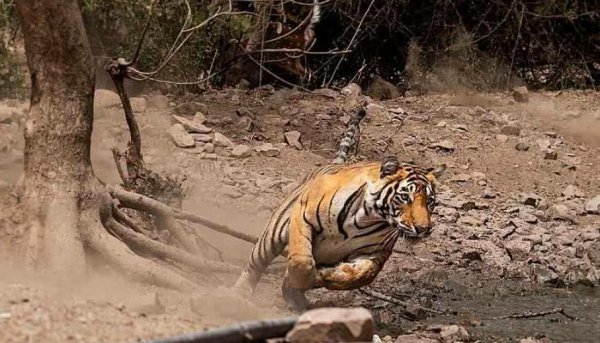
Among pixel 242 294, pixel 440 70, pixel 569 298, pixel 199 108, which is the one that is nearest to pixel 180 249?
pixel 242 294

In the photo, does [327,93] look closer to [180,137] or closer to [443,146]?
[443,146]

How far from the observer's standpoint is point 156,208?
814 centimetres

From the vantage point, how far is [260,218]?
9.70 m

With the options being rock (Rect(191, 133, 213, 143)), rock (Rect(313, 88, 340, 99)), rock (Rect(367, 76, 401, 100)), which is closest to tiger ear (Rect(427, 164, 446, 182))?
rock (Rect(191, 133, 213, 143))

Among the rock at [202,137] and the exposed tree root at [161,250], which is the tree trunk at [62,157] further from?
the rock at [202,137]

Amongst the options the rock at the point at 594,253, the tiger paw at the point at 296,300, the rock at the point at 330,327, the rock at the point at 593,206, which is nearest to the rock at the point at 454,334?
the tiger paw at the point at 296,300

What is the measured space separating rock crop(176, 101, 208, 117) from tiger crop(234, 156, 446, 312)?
5410mm

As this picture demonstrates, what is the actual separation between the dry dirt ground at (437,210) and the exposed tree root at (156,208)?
44 centimetres

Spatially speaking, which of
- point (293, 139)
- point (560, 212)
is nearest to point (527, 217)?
point (560, 212)

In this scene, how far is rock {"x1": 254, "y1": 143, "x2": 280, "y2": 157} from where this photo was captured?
11266 mm

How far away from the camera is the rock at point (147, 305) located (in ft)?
18.4

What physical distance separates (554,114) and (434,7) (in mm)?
3013

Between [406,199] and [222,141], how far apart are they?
16.2 ft

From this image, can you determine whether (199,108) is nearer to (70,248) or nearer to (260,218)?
(260,218)
